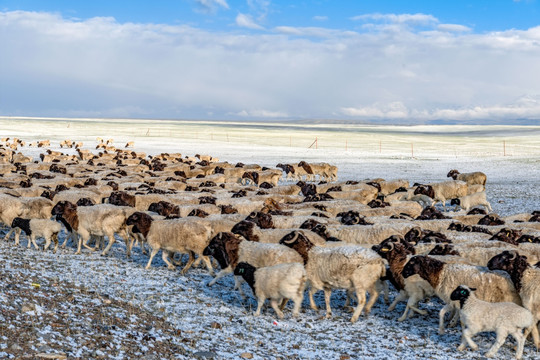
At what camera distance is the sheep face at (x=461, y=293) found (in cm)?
916

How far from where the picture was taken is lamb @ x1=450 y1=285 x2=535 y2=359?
28.3ft

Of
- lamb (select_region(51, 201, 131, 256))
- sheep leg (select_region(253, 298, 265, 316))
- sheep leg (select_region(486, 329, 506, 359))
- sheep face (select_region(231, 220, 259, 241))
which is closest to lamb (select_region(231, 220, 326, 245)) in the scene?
sheep face (select_region(231, 220, 259, 241))

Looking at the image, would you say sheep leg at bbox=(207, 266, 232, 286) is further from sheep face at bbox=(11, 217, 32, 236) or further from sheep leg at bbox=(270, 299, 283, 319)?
sheep face at bbox=(11, 217, 32, 236)

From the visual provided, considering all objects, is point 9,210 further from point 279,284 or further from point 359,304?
point 359,304

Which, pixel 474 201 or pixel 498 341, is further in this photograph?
pixel 474 201

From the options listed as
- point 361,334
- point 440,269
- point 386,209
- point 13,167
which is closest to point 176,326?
point 361,334

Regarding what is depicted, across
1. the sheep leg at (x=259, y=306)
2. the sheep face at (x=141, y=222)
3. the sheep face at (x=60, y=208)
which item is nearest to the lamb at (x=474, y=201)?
the sheep face at (x=141, y=222)

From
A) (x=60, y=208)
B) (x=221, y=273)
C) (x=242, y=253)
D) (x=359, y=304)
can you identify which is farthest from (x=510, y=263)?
(x=60, y=208)

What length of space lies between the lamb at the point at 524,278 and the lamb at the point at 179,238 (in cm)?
647

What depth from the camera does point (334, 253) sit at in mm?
10727

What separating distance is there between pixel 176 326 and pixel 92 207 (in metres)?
7.02

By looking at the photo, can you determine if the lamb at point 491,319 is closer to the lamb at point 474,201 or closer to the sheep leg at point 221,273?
the sheep leg at point 221,273

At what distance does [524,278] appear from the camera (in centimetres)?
949

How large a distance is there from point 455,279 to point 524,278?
3.78 feet
